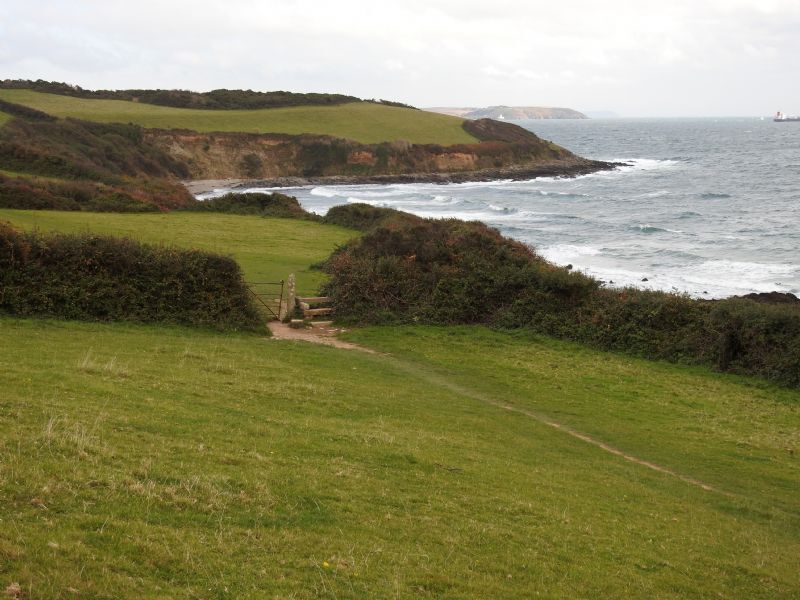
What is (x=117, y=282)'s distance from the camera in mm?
27281

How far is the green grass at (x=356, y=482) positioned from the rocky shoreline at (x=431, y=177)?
2931 inches

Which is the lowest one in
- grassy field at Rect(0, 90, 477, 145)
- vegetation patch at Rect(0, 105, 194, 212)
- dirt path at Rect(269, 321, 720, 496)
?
dirt path at Rect(269, 321, 720, 496)

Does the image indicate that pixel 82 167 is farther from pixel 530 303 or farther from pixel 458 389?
pixel 458 389

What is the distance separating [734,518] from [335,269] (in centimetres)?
2118

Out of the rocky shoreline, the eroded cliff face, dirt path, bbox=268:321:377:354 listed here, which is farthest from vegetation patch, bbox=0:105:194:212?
dirt path, bbox=268:321:377:354

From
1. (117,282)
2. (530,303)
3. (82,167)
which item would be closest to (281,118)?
(82,167)

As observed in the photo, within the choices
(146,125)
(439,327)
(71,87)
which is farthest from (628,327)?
(71,87)

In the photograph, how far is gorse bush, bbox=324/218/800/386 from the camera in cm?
2686

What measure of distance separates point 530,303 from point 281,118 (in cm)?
10378

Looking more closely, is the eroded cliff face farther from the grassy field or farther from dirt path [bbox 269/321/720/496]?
dirt path [bbox 269/321/720/496]

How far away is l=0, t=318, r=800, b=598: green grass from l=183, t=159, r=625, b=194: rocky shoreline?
244 ft

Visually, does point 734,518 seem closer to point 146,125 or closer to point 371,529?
point 371,529

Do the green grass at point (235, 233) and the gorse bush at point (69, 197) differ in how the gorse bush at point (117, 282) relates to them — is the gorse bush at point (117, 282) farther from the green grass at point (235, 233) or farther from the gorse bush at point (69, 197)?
the gorse bush at point (69, 197)

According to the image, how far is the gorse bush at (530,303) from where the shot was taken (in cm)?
2686
